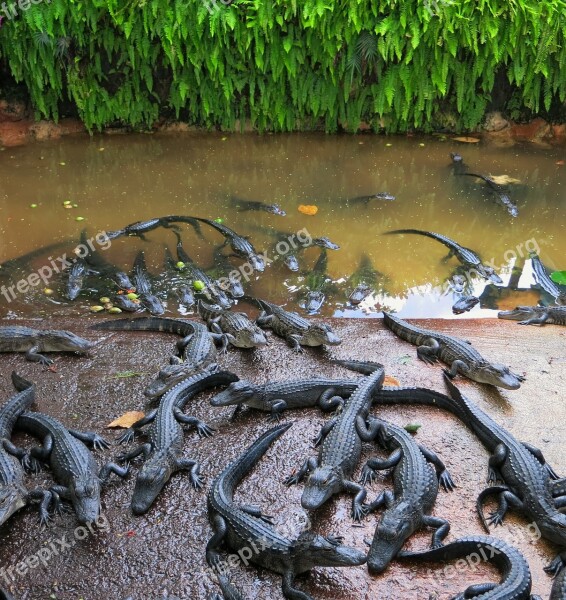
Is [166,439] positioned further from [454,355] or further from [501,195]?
[501,195]

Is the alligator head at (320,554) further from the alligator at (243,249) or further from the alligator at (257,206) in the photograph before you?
the alligator at (257,206)

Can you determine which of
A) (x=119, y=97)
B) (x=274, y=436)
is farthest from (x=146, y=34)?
(x=274, y=436)

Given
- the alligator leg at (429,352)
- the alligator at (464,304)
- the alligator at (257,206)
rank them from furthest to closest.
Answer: the alligator at (257,206) → the alligator at (464,304) → the alligator leg at (429,352)

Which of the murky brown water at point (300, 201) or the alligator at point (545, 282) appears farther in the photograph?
the murky brown water at point (300, 201)

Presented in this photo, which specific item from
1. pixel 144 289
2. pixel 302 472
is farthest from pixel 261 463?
pixel 144 289

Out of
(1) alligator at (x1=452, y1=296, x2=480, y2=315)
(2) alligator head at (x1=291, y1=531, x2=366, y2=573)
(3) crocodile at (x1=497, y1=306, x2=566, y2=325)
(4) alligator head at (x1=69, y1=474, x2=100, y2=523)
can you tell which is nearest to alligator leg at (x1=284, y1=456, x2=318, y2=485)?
(2) alligator head at (x1=291, y1=531, x2=366, y2=573)

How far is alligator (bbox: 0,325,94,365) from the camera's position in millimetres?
5574

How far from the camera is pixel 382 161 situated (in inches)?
414

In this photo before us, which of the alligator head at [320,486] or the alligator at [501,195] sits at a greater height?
the alligator head at [320,486]

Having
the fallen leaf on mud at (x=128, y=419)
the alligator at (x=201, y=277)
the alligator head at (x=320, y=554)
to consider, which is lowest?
the alligator at (x=201, y=277)

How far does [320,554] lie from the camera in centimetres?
335

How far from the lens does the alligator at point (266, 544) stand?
334 cm

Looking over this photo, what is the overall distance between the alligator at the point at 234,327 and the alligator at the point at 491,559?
2501 millimetres

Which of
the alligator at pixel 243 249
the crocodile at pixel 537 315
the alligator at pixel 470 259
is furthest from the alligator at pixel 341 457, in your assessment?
the alligator at pixel 470 259
